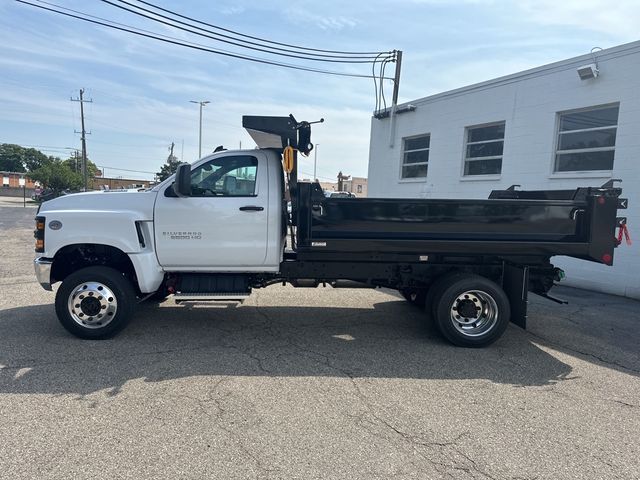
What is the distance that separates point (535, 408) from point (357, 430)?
5.47 feet

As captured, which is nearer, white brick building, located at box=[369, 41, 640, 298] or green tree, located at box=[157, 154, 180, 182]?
green tree, located at box=[157, 154, 180, 182]

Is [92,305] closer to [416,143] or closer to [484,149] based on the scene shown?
[484,149]

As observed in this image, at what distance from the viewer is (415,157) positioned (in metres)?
14.7

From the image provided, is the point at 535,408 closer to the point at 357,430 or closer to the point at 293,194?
the point at 357,430

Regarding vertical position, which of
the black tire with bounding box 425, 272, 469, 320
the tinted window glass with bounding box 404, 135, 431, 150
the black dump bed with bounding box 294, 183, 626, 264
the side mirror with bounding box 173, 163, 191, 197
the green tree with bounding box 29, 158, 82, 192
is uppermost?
the tinted window glass with bounding box 404, 135, 431, 150

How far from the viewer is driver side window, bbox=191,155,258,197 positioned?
5.72 m

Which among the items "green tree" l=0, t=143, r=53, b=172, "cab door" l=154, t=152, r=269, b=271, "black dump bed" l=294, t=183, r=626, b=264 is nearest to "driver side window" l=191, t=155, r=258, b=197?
"cab door" l=154, t=152, r=269, b=271

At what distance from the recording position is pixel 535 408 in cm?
415

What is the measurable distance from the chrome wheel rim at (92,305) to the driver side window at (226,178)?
60.4 inches

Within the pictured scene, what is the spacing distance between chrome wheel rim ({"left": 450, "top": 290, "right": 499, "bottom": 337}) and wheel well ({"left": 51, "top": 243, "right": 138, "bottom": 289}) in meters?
3.98

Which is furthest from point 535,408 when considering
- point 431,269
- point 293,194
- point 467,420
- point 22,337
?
point 22,337

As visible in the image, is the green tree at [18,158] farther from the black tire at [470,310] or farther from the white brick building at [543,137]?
the black tire at [470,310]

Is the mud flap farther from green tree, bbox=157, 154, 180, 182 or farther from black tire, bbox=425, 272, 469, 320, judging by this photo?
green tree, bbox=157, 154, 180, 182

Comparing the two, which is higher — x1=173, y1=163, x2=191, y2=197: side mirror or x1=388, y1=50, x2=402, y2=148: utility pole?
x1=388, y1=50, x2=402, y2=148: utility pole
